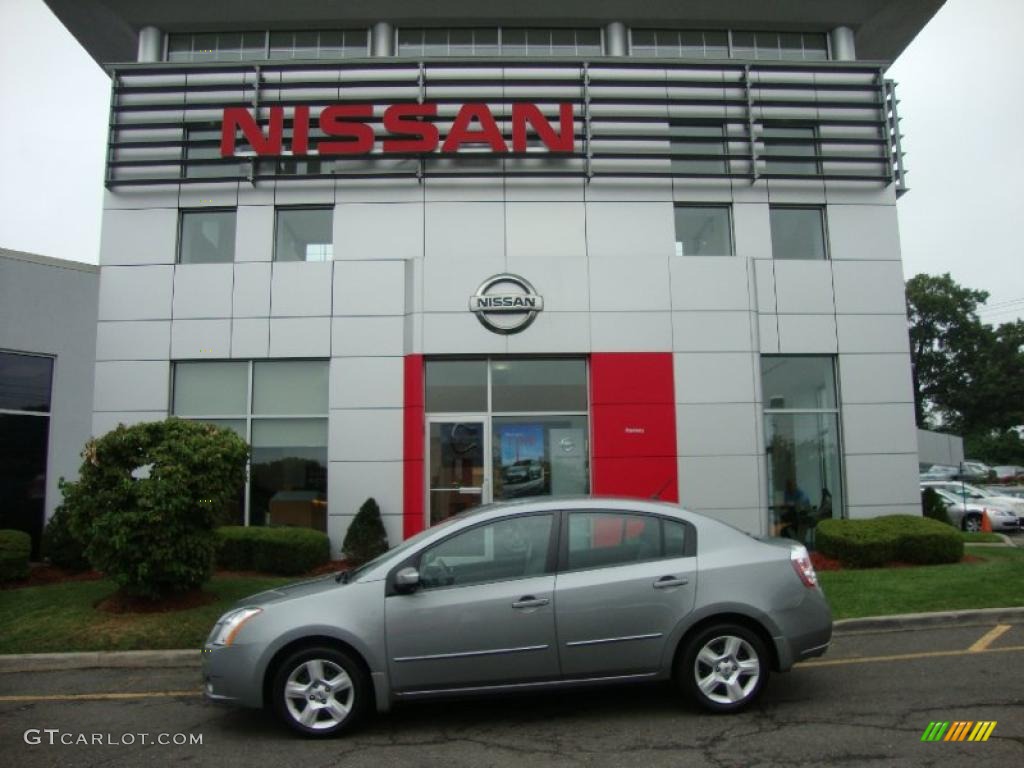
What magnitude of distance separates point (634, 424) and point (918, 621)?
5520 millimetres

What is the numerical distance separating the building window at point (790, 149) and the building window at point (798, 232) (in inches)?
27.1

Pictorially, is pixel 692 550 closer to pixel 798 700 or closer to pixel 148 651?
pixel 798 700

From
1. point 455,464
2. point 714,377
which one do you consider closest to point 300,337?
point 455,464

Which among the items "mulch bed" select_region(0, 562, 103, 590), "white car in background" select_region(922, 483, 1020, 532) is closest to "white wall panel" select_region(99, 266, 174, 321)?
"mulch bed" select_region(0, 562, 103, 590)

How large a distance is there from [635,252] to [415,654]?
9829 mm

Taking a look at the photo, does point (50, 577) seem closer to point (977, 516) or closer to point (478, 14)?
point (478, 14)

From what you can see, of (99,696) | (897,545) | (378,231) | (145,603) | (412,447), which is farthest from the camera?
(378,231)

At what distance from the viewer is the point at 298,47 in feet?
50.4

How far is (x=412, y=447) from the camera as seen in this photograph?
12.8m

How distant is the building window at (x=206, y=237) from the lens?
13914 mm

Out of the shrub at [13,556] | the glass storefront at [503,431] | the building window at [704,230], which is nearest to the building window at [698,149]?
the building window at [704,230]

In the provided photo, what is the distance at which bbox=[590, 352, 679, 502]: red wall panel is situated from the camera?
12758 millimetres

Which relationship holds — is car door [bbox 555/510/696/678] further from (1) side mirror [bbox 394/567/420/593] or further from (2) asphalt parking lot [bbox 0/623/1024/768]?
(1) side mirror [bbox 394/567/420/593]

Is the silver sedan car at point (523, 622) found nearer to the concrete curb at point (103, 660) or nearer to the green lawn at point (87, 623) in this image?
the concrete curb at point (103, 660)
